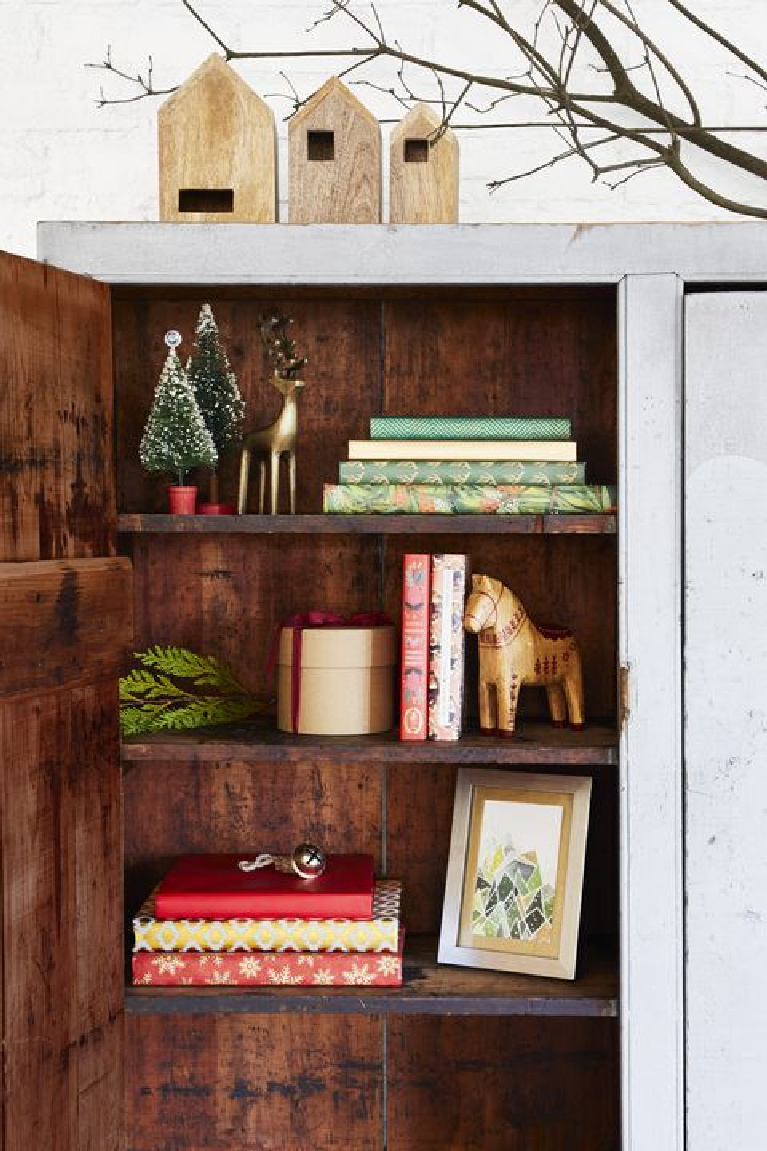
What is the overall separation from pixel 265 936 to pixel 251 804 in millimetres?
307

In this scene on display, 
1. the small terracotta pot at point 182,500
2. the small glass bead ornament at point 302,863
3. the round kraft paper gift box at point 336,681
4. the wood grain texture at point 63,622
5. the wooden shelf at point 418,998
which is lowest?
the wooden shelf at point 418,998

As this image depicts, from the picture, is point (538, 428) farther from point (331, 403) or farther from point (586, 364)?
point (331, 403)

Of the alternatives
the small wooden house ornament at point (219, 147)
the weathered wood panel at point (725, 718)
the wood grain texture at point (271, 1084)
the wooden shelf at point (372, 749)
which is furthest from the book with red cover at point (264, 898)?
the small wooden house ornament at point (219, 147)

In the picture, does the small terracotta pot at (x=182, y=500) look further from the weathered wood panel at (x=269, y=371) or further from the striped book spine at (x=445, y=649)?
the striped book spine at (x=445, y=649)

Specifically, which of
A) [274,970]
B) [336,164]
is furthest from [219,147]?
[274,970]

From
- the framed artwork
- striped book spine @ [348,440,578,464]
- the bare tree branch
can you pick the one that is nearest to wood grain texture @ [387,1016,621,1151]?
the framed artwork

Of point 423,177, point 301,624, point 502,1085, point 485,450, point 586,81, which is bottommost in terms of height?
point 502,1085

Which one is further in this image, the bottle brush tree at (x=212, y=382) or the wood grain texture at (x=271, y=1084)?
the wood grain texture at (x=271, y=1084)

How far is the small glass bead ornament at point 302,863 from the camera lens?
196 cm

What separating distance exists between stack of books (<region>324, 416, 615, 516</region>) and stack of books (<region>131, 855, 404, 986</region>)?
641mm

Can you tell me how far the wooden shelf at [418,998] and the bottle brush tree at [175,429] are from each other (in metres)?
0.83

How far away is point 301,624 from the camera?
6.52ft

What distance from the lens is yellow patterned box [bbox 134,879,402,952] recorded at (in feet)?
6.28

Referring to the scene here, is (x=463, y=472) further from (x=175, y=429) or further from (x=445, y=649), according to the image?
(x=175, y=429)
